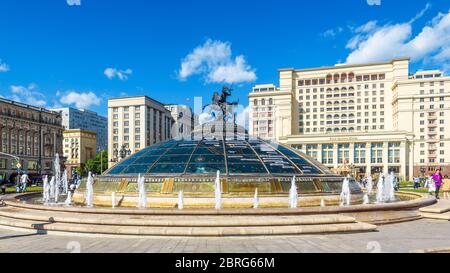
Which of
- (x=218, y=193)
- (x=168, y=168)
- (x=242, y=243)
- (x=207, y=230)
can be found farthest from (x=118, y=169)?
(x=242, y=243)

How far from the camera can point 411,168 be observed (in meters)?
69.4

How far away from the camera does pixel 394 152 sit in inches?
2662

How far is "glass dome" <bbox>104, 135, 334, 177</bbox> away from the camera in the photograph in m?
12.1

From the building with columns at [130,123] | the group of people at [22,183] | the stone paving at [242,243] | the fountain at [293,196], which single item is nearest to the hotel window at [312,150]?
the building with columns at [130,123]

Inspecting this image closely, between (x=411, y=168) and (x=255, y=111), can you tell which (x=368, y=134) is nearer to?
(x=411, y=168)

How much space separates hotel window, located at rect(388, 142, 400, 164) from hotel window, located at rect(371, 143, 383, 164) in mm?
1637

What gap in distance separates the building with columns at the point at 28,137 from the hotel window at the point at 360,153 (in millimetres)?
60812

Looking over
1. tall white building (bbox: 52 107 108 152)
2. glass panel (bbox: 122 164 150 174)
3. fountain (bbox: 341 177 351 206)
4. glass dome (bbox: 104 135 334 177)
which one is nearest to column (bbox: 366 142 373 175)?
glass dome (bbox: 104 135 334 177)

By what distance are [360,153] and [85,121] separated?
104513 millimetres

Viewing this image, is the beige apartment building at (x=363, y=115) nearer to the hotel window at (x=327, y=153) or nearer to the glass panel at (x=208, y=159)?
the hotel window at (x=327, y=153)

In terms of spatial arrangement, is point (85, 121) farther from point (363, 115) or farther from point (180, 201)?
point (180, 201)

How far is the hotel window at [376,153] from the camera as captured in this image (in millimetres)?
68438
